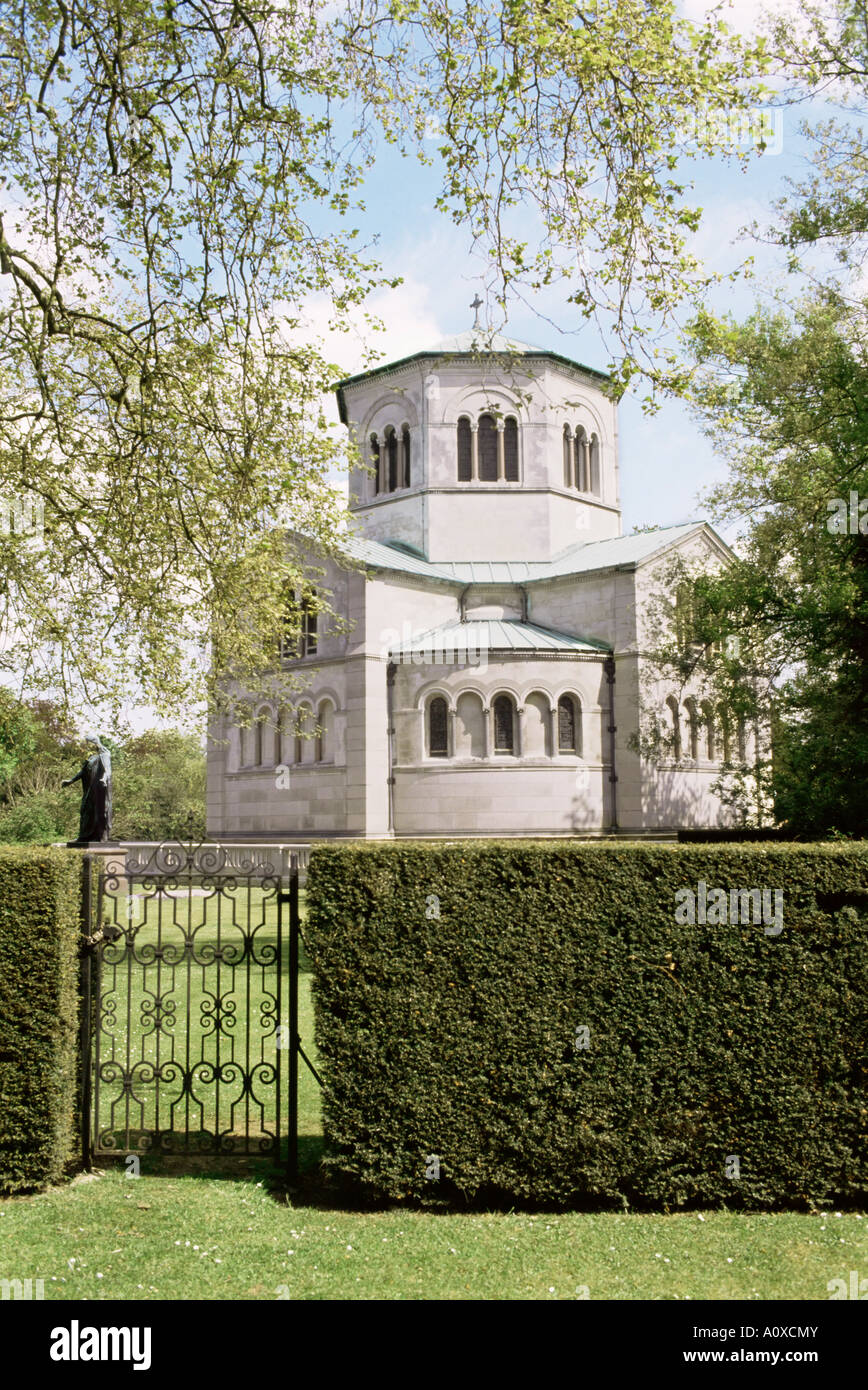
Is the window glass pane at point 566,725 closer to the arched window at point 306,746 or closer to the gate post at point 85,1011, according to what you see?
the arched window at point 306,746

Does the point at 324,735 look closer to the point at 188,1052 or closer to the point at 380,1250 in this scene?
the point at 188,1052

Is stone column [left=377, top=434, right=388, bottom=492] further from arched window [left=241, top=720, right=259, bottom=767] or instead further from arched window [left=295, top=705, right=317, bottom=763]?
arched window [left=241, top=720, right=259, bottom=767]

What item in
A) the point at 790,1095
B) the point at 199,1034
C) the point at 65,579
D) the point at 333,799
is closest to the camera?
the point at 790,1095

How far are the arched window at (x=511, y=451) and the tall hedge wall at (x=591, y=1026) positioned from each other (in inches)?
1098

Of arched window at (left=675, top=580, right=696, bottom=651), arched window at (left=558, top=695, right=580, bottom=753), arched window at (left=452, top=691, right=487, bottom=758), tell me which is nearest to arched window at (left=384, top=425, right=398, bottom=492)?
arched window at (left=452, top=691, right=487, bottom=758)

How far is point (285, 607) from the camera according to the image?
14.3 metres

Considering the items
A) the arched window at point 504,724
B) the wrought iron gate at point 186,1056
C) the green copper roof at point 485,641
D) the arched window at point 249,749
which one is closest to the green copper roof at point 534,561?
the green copper roof at point 485,641

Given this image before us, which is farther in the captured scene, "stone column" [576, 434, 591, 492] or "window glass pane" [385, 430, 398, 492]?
"stone column" [576, 434, 591, 492]

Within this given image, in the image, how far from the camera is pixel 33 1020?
654 centimetres

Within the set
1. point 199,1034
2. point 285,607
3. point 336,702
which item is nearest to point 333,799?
point 336,702

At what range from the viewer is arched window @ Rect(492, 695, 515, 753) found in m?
27.3

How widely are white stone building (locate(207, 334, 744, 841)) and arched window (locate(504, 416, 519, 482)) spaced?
0.05 meters

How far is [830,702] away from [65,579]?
39.2 feet
